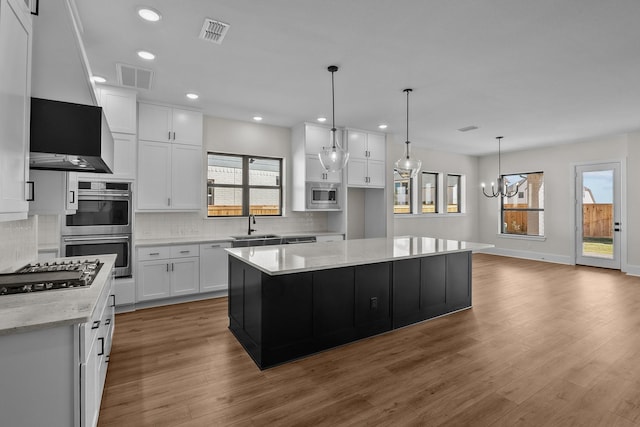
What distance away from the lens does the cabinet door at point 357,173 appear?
5.91 meters

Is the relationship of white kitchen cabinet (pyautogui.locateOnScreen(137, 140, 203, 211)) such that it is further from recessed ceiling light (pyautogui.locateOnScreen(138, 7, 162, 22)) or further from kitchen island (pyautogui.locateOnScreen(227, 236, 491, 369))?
recessed ceiling light (pyautogui.locateOnScreen(138, 7, 162, 22))

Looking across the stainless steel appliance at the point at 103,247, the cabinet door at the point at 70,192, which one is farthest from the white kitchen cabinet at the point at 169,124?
the cabinet door at the point at 70,192

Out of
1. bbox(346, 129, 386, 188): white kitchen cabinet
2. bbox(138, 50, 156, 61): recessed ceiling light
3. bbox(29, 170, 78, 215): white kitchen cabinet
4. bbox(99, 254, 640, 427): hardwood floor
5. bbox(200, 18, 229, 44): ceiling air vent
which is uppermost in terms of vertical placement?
bbox(138, 50, 156, 61): recessed ceiling light

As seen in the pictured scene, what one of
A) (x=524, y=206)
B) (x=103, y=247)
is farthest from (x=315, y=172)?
(x=524, y=206)

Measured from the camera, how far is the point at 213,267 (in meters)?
4.62

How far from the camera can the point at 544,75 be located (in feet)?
11.8

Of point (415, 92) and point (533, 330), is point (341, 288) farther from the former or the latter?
point (415, 92)

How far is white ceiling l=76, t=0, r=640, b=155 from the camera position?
2.44 m

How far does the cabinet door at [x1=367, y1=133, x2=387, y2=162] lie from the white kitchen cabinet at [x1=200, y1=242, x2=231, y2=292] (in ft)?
10.5

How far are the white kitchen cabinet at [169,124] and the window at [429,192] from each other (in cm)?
566

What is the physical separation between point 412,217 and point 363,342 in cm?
520

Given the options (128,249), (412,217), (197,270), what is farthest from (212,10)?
(412,217)

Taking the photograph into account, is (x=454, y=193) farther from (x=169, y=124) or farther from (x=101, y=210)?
(x=101, y=210)

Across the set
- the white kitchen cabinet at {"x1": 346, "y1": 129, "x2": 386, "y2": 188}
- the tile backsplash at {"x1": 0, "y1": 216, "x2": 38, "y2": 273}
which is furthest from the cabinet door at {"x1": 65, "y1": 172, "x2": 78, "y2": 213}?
the white kitchen cabinet at {"x1": 346, "y1": 129, "x2": 386, "y2": 188}
